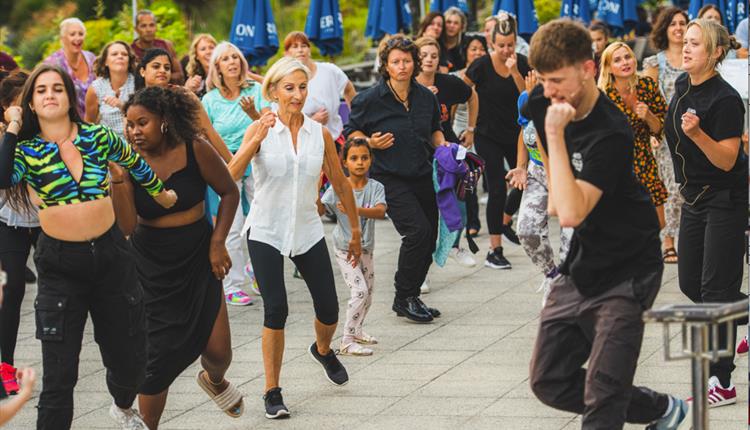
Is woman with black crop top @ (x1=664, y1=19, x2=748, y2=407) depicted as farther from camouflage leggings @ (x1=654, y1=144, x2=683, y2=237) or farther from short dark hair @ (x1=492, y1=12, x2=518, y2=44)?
short dark hair @ (x1=492, y1=12, x2=518, y2=44)

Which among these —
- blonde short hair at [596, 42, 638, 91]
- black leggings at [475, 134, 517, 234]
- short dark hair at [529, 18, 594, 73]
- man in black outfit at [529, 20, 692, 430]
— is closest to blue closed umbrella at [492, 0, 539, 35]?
black leggings at [475, 134, 517, 234]

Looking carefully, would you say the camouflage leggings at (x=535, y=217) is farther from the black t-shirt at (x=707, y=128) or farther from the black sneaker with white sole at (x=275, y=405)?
the black sneaker with white sole at (x=275, y=405)

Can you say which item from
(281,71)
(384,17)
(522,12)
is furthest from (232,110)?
(522,12)

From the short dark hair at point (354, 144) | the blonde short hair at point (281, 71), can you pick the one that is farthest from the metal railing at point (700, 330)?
the short dark hair at point (354, 144)

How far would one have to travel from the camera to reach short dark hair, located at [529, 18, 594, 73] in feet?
15.9

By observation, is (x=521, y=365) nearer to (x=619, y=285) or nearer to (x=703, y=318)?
(x=619, y=285)

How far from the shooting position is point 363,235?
8820mm

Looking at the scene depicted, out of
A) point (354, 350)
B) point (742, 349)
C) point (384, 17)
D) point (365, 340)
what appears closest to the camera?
point (742, 349)

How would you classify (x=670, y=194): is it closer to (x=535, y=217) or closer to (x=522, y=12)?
(x=535, y=217)

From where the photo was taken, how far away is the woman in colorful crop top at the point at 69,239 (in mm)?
5816

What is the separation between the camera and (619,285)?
16.6 feet

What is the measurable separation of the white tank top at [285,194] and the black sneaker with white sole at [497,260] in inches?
173

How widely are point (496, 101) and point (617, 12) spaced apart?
461cm

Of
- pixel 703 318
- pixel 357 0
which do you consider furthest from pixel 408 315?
pixel 357 0
